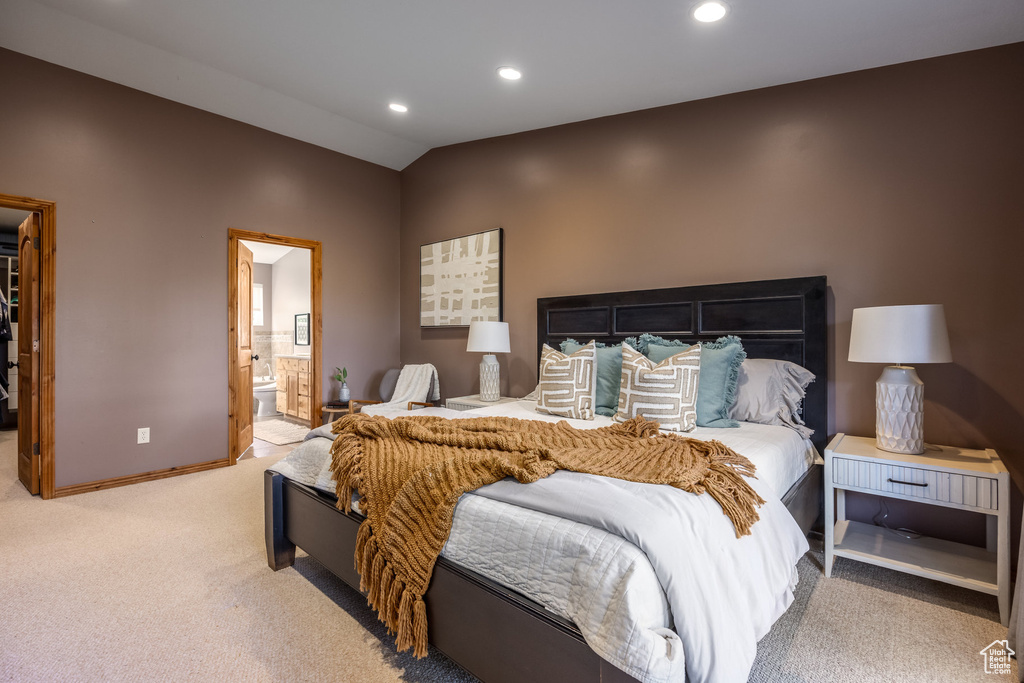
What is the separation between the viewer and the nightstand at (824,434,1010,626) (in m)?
1.92

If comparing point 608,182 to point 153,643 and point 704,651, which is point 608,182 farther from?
point 153,643

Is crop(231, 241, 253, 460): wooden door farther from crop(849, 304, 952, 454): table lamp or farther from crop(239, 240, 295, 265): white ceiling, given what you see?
crop(849, 304, 952, 454): table lamp

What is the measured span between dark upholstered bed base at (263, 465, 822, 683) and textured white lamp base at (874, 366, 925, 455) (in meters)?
0.66

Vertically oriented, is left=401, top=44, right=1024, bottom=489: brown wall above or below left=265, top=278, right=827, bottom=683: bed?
above

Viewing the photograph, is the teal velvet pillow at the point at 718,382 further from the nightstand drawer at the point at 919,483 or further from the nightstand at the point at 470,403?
the nightstand at the point at 470,403

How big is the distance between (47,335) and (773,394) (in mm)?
4530

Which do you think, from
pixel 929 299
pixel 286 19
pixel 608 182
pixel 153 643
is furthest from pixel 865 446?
pixel 286 19

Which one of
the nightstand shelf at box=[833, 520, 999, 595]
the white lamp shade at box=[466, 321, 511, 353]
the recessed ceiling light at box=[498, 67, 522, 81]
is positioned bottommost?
the nightstand shelf at box=[833, 520, 999, 595]

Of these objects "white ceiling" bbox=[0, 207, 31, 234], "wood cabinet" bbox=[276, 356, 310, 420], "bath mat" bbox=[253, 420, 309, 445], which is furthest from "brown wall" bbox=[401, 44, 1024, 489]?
"white ceiling" bbox=[0, 207, 31, 234]

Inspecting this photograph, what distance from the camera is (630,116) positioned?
3.49 m

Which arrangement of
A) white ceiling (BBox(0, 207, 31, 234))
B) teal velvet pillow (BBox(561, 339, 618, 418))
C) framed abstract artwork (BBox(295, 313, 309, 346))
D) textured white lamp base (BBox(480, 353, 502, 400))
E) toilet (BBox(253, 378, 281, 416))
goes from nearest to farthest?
teal velvet pillow (BBox(561, 339, 618, 418)) → textured white lamp base (BBox(480, 353, 502, 400)) → white ceiling (BBox(0, 207, 31, 234)) → toilet (BBox(253, 378, 281, 416)) → framed abstract artwork (BBox(295, 313, 309, 346))

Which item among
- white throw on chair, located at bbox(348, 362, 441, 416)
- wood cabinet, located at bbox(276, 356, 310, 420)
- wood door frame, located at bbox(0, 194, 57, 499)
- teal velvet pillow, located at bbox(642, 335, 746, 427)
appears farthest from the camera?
wood cabinet, located at bbox(276, 356, 310, 420)

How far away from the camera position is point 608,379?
9.57 feet

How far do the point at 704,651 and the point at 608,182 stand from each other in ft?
10.3
